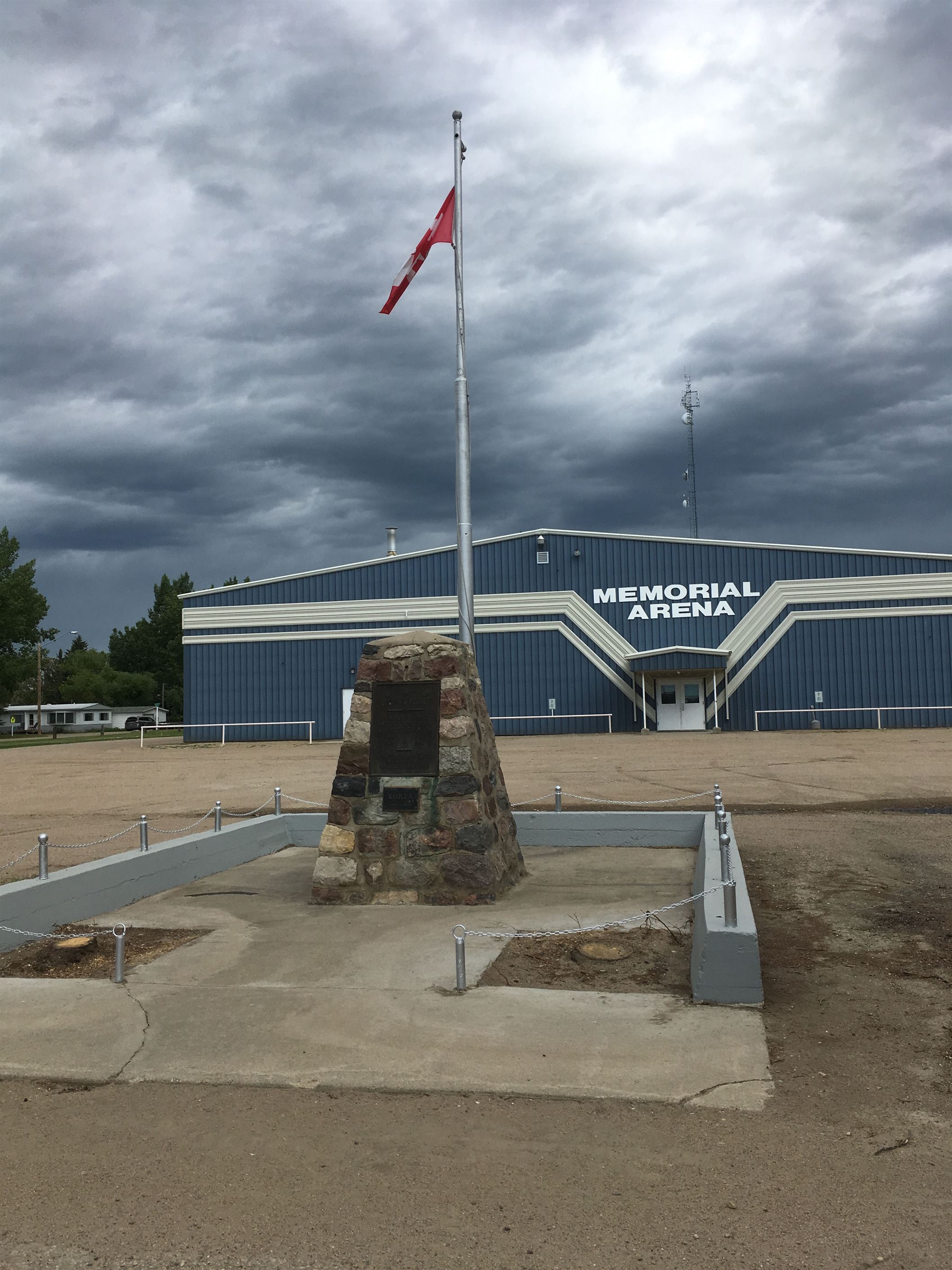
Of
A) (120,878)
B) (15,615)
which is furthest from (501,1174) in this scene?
(15,615)

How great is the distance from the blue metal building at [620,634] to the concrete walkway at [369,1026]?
30635 millimetres

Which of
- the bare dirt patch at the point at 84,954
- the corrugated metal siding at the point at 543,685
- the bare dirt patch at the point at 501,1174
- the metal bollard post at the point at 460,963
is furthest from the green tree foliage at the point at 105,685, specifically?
the bare dirt patch at the point at 501,1174

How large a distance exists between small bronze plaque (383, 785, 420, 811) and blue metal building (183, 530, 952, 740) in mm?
28707

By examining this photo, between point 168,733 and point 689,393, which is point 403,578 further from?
point 168,733

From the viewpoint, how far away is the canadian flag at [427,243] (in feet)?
46.1

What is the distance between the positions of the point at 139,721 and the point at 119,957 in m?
93.4

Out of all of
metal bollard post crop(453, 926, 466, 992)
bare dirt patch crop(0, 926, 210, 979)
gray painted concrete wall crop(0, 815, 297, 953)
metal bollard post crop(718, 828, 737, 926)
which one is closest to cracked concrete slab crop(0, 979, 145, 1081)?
bare dirt patch crop(0, 926, 210, 979)

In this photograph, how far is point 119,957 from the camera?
21.6ft

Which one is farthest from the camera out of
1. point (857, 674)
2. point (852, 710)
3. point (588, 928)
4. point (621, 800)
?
point (857, 674)

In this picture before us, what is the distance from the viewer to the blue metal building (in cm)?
3725

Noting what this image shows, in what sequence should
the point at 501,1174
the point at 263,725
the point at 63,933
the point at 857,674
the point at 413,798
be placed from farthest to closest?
the point at 263,725 < the point at 857,674 < the point at 413,798 < the point at 63,933 < the point at 501,1174

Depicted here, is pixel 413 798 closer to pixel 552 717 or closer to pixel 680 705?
pixel 552 717

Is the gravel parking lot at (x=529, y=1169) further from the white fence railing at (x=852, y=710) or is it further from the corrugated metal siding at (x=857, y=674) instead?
the corrugated metal siding at (x=857, y=674)

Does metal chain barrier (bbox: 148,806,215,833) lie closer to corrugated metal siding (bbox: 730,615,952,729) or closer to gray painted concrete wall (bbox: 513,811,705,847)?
gray painted concrete wall (bbox: 513,811,705,847)
